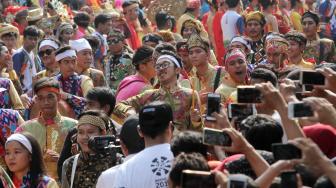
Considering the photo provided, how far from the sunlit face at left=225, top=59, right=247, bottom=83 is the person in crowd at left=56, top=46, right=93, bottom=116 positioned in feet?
5.11

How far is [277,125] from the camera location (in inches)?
279

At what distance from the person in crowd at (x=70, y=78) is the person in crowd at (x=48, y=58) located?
0.35 m

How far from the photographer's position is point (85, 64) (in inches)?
547

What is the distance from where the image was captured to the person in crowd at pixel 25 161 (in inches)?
358

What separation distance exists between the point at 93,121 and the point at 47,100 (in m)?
1.84

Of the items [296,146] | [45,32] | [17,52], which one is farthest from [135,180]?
[45,32]

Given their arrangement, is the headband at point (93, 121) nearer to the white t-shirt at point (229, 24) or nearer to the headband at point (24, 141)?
the headband at point (24, 141)

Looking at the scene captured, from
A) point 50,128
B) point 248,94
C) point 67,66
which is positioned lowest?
point 50,128

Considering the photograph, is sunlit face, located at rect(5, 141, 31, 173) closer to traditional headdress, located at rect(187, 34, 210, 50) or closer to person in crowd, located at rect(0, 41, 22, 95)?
traditional headdress, located at rect(187, 34, 210, 50)

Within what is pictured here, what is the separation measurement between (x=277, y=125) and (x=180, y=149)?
0.57 meters

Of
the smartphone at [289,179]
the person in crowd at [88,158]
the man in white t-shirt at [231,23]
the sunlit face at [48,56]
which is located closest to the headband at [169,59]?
the person in crowd at [88,158]

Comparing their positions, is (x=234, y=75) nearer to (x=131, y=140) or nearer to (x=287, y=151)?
(x=131, y=140)

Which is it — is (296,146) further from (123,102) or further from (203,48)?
(203,48)

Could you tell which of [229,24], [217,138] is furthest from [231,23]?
[217,138]
